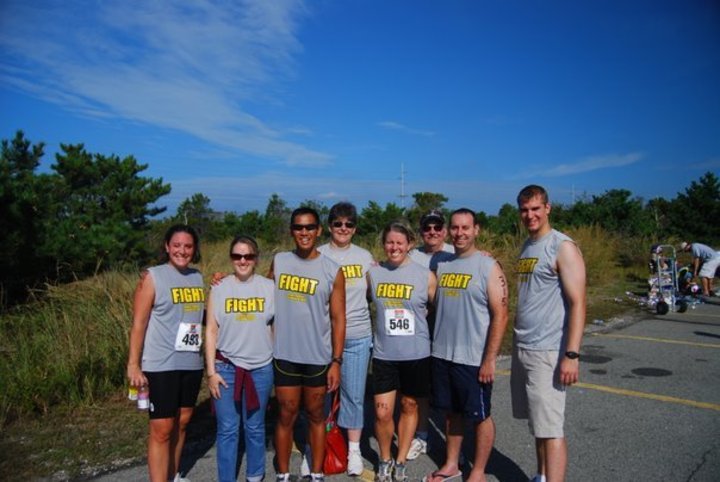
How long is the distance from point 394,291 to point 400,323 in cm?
24

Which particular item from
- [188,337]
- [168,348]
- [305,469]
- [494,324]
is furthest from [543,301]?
[168,348]

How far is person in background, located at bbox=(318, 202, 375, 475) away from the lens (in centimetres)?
389

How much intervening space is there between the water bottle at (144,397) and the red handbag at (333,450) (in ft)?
4.45

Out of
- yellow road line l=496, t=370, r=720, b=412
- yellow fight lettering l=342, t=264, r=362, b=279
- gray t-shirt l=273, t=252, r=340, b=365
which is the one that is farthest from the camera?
yellow road line l=496, t=370, r=720, b=412

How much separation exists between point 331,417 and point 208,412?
1809mm

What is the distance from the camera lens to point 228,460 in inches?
136

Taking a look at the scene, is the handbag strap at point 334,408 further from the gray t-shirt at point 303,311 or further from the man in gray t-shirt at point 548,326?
the man in gray t-shirt at point 548,326

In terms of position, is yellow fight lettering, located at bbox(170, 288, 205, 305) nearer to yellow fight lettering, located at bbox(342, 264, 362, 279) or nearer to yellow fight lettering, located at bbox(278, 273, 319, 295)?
yellow fight lettering, located at bbox(278, 273, 319, 295)

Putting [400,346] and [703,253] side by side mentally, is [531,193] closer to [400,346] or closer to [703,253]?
[400,346]

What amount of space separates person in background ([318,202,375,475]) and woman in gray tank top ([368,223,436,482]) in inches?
6.5

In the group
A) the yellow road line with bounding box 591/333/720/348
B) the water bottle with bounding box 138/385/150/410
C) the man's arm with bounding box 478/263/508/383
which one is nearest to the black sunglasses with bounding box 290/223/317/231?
the man's arm with bounding box 478/263/508/383

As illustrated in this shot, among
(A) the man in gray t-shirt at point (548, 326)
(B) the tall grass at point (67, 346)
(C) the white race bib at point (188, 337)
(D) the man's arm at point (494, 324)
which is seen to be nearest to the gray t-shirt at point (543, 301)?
(A) the man in gray t-shirt at point (548, 326)

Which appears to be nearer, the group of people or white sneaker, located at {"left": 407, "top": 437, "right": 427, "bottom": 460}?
the group of people

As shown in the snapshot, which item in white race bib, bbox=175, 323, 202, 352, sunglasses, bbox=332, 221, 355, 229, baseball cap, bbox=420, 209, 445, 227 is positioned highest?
baseball cap, bbox=420, 209, 445, 227
